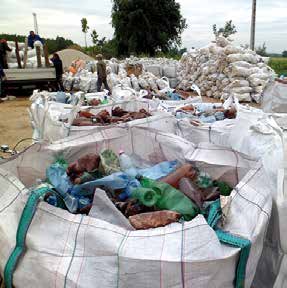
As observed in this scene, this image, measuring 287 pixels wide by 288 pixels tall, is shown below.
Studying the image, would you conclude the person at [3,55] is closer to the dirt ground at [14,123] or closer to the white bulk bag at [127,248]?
the dirt ground at [14,123]

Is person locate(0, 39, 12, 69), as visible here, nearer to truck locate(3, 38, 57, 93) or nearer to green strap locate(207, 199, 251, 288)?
truck locate(3, 38, 57, 93)

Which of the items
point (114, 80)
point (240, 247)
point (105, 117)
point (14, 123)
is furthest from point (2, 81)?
point (240, 247)

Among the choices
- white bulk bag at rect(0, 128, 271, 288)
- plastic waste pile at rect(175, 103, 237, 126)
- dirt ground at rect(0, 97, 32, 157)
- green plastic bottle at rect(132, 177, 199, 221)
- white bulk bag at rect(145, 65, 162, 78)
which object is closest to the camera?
white bulk bag at rect(0, 128, 271, 288)

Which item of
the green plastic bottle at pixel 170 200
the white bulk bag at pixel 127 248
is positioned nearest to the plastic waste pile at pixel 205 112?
the green plastic bottle at pixel 170 200

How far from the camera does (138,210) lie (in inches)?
60.5

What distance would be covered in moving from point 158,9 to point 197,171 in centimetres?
2151

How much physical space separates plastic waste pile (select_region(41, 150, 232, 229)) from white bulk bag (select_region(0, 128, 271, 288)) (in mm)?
156

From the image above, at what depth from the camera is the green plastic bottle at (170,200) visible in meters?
1.50

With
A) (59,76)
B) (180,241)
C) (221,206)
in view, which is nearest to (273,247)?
(221,206)

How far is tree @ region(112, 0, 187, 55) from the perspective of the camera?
2130 cm

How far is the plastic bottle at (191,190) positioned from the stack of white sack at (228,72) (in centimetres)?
606

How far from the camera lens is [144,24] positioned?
21.3 m

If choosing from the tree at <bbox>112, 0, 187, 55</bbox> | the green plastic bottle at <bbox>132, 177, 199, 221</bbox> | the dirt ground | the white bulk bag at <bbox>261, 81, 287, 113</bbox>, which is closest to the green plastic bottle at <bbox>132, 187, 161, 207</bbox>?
the green plastic bottle at <bbox>132, 177, 199, 221</bbox>

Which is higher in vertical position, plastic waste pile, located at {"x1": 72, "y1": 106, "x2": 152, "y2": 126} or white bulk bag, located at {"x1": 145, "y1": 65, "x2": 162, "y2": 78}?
plastic waste pile, located at {"x1": 72, "y1": 106, "x2": 152, "y2": 126}
